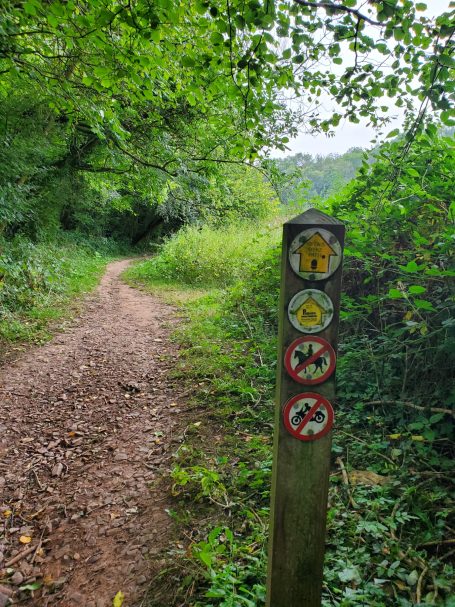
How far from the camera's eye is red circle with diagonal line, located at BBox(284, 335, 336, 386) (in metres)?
1.45

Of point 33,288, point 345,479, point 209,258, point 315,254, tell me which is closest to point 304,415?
point 315,254

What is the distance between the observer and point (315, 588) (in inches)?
65.0

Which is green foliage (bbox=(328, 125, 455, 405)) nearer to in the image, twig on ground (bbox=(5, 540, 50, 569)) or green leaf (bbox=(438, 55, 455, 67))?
green leaf (bbox=(438, 55, 455, 67))

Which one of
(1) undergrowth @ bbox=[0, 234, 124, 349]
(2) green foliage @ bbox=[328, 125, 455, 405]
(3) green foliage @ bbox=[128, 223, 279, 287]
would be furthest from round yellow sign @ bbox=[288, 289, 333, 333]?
(3) green foliage @ bbox=[128, 223, 279, 287]

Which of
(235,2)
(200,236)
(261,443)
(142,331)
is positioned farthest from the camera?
(200,236)

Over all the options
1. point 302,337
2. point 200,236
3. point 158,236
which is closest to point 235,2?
point 302,337

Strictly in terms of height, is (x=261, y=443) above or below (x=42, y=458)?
above

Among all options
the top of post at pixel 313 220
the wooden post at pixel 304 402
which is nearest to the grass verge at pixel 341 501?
the wooden post at pixel 304 402

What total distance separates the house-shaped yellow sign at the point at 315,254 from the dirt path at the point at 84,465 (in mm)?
2181

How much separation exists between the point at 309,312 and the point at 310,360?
19 cm

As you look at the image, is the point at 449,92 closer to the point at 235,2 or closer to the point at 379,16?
the point at 379,16

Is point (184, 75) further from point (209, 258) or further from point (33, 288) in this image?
point (209, 258)

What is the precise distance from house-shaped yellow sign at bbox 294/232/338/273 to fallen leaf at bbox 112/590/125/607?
2199 mm

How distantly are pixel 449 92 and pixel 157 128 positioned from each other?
6459 millimetres
